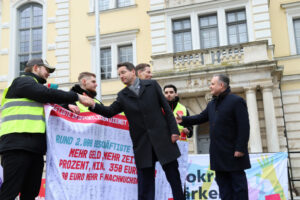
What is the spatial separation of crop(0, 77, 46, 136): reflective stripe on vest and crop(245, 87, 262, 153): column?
10791mm

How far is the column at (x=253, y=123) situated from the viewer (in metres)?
13.2

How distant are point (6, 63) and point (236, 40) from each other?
1453 centimetres

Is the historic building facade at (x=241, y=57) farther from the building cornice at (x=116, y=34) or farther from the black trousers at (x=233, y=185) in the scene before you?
the black trousers at (x=233, y=185)

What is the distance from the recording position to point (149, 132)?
4.14 m

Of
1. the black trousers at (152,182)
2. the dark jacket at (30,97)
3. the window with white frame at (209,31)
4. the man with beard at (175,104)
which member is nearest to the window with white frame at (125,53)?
the window with white frame at (209,31)

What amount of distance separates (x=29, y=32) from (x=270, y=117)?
1614cm

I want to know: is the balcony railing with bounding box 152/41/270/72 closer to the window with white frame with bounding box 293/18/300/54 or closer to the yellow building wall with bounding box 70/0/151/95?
the yellow building wall with bounding box 70/0/151/95

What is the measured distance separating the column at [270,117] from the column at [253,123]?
458 millimetres

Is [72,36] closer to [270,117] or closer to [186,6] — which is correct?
[186,6]

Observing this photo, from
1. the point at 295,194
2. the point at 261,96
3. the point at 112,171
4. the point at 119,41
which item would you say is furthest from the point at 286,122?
the point at 112,171

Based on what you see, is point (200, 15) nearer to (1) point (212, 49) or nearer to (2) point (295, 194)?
(1) point (212, 49)

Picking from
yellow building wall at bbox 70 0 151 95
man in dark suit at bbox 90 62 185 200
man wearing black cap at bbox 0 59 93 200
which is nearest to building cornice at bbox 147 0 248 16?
yellow building wall at bbox 70 0 151 95

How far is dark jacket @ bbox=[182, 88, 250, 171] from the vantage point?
4.57 m

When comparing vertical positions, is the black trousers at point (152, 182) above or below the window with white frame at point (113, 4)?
below
